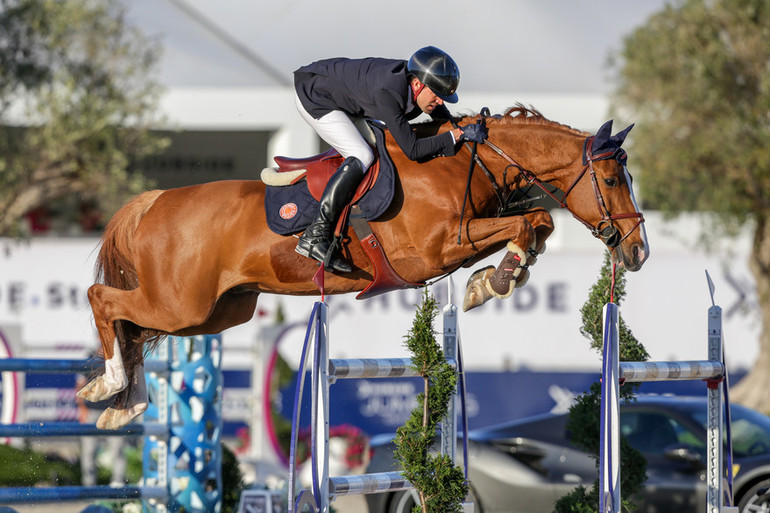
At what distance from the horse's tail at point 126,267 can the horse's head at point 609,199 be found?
7.06ft

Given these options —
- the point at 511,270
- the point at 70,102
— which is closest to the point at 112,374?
the point at 511,270

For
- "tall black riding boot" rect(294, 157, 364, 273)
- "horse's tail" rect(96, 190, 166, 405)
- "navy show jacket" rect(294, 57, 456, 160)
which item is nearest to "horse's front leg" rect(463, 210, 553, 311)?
"navy show jacket" rect(294, 57, 456, 160)

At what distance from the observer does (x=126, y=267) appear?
5.07 metres

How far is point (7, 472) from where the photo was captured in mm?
6520

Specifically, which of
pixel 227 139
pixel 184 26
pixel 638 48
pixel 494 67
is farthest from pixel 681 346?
pixel 227 139

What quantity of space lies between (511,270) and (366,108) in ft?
3.20

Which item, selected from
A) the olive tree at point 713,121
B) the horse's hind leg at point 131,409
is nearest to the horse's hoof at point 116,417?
the horse's hind leg at point 131,409

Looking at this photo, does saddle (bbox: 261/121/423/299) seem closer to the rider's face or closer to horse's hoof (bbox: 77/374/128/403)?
the rider's face

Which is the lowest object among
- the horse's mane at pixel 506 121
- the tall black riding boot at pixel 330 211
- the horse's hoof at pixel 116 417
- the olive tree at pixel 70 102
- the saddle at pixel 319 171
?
the horse's hoof at pixel 116 417

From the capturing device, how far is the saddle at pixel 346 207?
4.38m

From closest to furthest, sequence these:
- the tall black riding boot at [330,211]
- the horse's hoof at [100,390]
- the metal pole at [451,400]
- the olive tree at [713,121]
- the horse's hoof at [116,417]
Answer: the tall black riding boot at [330,211]
the metal pole at [451,400]
the horse's hoof at [100,390]
the horse's hoof at [116,417]
the olive tree at [713,121]

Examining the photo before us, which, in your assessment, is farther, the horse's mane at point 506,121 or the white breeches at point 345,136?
the horse's mane at point 506,121

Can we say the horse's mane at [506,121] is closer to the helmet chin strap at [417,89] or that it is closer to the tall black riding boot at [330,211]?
the helmet chin strap at [417,89]

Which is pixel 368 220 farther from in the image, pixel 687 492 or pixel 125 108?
pixel 125 108
